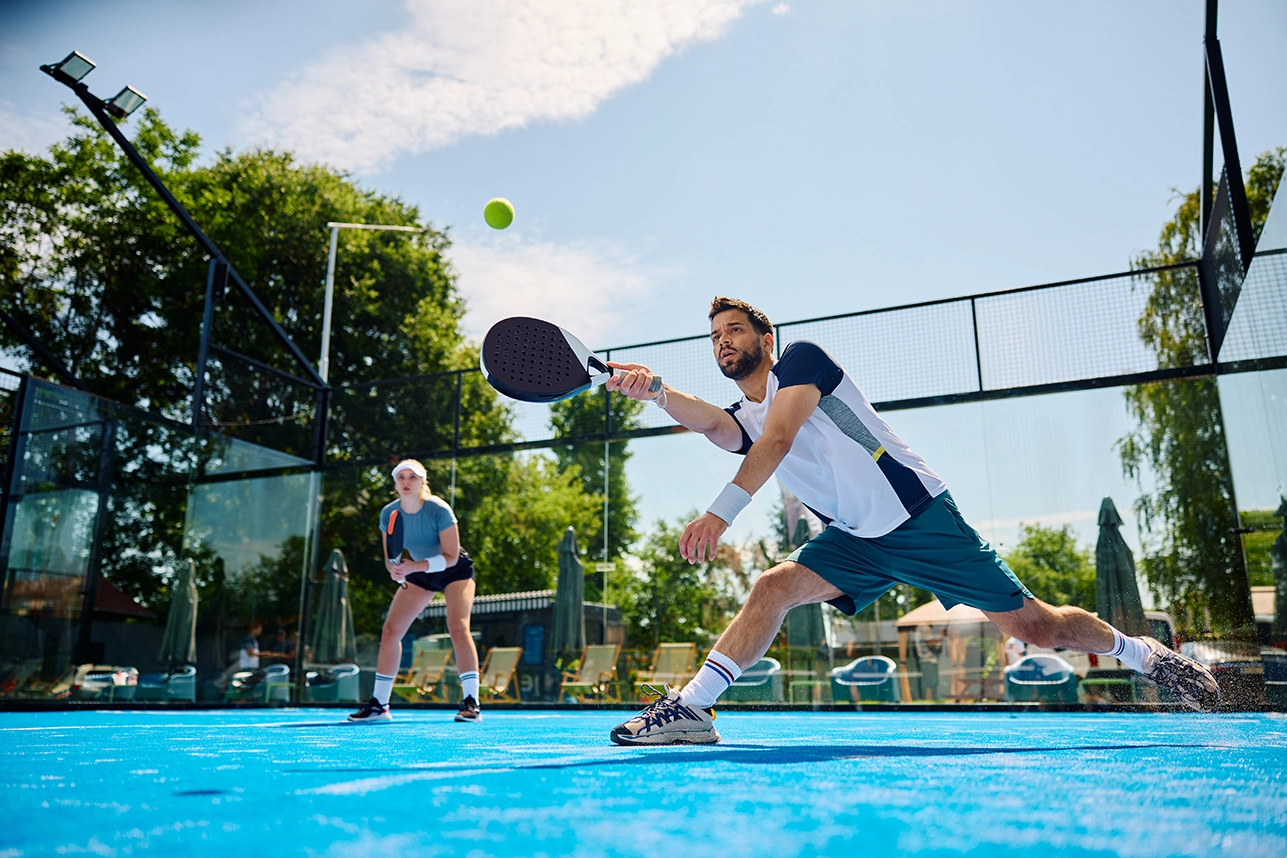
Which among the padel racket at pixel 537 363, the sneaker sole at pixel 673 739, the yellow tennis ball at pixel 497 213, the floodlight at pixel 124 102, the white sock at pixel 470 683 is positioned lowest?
the sneaker sole at pixel 673 739

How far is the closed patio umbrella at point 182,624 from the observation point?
11656 millimetres

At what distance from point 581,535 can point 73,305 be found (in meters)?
15.4

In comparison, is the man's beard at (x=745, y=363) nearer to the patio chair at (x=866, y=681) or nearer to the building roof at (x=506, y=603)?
the patio chair at (x=866, y=681)

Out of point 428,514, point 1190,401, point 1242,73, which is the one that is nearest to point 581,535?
point 428,514

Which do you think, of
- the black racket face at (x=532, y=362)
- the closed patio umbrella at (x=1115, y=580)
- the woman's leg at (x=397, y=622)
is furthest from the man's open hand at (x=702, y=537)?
the closed patio umbrella at (x=1115, y=580)

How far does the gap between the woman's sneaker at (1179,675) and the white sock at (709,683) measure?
6.11 feet

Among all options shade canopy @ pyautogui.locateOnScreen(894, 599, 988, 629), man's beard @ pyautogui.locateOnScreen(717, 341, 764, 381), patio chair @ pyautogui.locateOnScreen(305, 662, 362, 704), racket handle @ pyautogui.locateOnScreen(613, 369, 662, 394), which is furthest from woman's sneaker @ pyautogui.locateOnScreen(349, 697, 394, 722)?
patio chair @ pyautogui.locateOnScreen(305, 662, 362, 704)

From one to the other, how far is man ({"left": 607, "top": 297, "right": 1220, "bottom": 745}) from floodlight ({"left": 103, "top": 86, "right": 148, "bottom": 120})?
375 inches

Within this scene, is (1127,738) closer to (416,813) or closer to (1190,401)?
(416,813)

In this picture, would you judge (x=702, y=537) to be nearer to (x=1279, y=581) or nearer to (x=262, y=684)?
(x=1279, y=581)

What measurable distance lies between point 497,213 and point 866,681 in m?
6.68

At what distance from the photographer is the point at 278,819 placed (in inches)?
60.8

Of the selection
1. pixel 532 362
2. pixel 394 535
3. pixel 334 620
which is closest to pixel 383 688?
pixel 394 535

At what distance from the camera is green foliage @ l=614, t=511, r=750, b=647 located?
12016 millimetres
